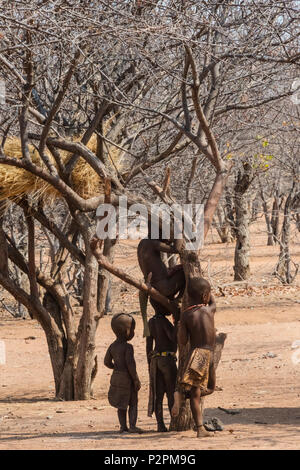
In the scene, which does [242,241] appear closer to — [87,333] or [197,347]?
[87,333]

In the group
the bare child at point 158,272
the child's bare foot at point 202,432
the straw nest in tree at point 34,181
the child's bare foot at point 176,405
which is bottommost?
the child's bare foot at point 202,432

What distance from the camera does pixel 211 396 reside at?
8.95 metres

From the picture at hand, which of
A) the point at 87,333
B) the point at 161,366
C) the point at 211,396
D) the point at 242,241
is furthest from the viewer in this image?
the point at 242,241

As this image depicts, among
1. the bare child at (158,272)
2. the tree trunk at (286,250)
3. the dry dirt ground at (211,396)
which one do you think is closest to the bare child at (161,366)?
the bare child at (158,272)

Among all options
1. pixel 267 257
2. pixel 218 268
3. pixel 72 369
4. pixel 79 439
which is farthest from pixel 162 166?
pixel 267 257

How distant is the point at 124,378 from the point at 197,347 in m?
0.90

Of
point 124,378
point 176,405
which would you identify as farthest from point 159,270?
point 176,405

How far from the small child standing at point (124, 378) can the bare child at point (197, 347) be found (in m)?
0.64

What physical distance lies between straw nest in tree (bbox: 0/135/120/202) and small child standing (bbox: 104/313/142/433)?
7.34 feet

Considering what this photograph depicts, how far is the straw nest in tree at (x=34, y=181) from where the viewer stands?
8406 millimetres

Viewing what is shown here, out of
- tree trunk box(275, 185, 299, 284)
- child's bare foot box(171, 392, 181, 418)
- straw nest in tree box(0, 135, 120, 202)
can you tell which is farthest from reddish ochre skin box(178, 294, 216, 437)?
tree trunk box(275, 185, 299, 284)

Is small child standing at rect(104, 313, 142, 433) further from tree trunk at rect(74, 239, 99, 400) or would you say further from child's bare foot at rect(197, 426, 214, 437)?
tree trunk at rect(74, 239, 99, 400)

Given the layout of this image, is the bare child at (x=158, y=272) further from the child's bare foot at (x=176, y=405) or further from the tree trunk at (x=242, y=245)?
the tree trunk at (x=242, y=245)
